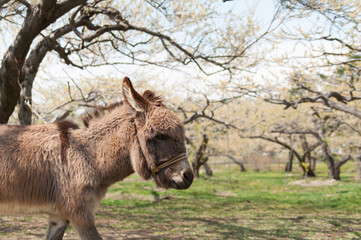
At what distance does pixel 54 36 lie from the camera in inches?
284

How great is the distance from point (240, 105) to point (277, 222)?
832 inches

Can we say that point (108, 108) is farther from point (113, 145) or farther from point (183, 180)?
point (183, 180)

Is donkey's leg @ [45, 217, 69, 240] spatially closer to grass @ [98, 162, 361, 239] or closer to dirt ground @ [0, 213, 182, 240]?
dirt ground @ [0, 213, 182, 240]

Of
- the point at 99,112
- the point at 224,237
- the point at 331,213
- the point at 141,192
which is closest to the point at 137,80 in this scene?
the point at 141,192

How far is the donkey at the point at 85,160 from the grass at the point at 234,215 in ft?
11.8

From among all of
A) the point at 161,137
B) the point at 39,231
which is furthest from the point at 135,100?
the point at 39,231

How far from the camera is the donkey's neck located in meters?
2.91

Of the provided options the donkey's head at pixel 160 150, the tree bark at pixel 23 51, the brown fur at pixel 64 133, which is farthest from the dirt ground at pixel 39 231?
the donkey's head at pixel 160 150

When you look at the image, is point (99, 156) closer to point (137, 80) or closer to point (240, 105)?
point (137, 80)

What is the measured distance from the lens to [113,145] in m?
2.98

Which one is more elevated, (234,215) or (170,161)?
(170,161)

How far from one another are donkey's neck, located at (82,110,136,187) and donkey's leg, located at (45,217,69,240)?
1.71 feet

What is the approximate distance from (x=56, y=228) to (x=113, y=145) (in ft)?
2.89

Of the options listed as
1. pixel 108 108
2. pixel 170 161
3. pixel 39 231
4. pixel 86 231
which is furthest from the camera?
pixel 39 231
